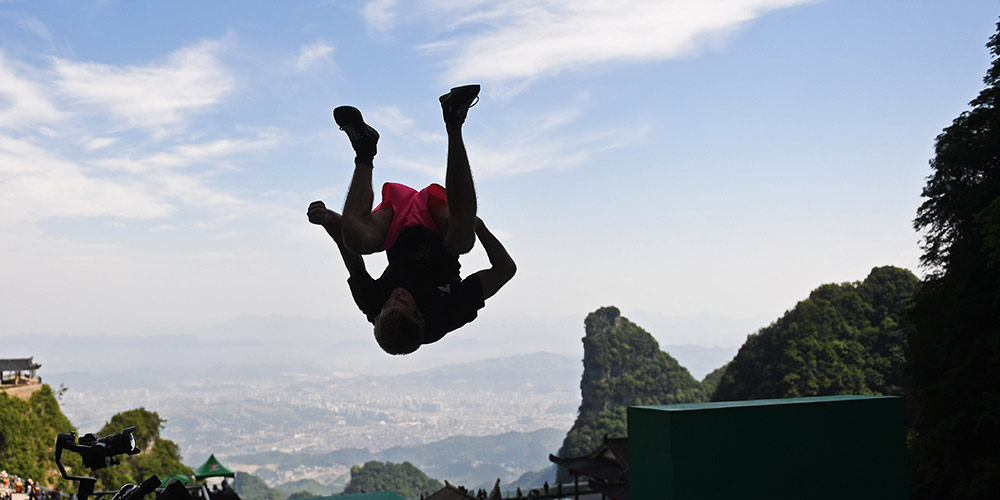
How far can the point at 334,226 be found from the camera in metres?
2.91

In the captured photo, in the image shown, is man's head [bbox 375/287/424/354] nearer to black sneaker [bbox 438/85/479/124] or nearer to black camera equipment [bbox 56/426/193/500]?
black sneaker [bbox 438/85/479/124]

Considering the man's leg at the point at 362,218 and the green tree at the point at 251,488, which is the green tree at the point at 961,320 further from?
the green tree at the point at 251,488

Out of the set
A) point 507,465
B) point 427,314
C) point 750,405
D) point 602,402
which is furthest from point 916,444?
point 507,465

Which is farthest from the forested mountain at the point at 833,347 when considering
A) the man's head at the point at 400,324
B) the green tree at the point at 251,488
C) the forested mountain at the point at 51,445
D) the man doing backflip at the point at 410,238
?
the green tree at the point at 251,488

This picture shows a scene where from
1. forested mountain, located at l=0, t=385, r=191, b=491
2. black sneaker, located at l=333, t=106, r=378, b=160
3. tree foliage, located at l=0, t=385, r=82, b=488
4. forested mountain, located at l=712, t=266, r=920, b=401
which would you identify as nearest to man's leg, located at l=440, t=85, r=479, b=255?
black sneaker, located at l=333, t=106, r=378, b=160

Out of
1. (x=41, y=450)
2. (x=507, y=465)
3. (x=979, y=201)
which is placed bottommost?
(x=507, y=465)

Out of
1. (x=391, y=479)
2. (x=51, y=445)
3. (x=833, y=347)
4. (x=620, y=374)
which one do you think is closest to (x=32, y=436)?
(x=51, y=445)

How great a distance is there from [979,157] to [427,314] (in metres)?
16.4

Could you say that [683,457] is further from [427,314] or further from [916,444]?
[916,444]

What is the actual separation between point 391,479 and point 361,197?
78574mm

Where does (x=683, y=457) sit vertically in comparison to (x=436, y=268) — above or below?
below

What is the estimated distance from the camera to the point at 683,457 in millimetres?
5199

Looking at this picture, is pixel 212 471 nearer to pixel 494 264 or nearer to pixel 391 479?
pixel 494 264

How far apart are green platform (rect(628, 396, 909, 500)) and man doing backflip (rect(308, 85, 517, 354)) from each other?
2778 mm
